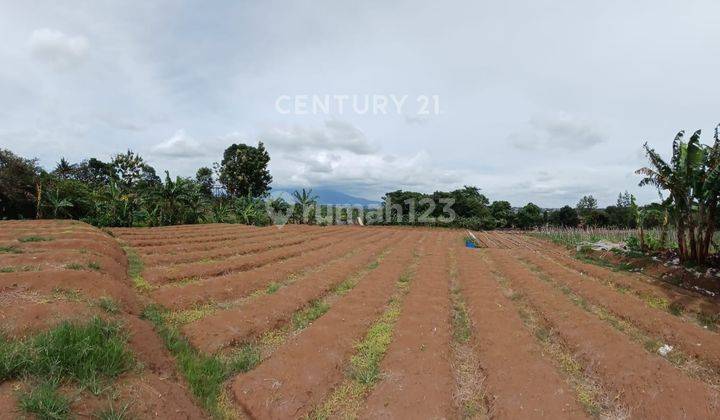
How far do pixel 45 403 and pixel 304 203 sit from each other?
27.3 m

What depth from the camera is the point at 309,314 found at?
20.4 ft

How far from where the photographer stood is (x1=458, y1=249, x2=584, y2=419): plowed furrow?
3.59 m

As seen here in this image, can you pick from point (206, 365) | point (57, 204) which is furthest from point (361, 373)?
point (57, 204)

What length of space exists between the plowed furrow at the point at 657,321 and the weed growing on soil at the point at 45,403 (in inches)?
274

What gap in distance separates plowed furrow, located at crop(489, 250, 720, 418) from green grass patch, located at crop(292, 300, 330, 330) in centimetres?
375

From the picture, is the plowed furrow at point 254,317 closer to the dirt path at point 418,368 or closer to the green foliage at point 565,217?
the dirt path at point 418,368

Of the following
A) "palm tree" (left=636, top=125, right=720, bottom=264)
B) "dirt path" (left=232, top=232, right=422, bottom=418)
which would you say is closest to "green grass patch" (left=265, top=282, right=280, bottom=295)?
"dirt path" (left=232, top=232, right=422, bottom=418)

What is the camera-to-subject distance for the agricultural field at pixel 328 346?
3.38m

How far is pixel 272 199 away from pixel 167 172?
10849 millimetres

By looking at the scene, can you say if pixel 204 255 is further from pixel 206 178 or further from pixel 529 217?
pixel 529 217

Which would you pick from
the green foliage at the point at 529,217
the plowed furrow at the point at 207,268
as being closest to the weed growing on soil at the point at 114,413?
the plowed furrow at the point at 207,268

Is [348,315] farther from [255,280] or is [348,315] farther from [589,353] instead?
[589,353]

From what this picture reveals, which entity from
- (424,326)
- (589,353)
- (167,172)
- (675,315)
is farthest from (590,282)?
(167,172)

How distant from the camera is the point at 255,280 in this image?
7844mm
